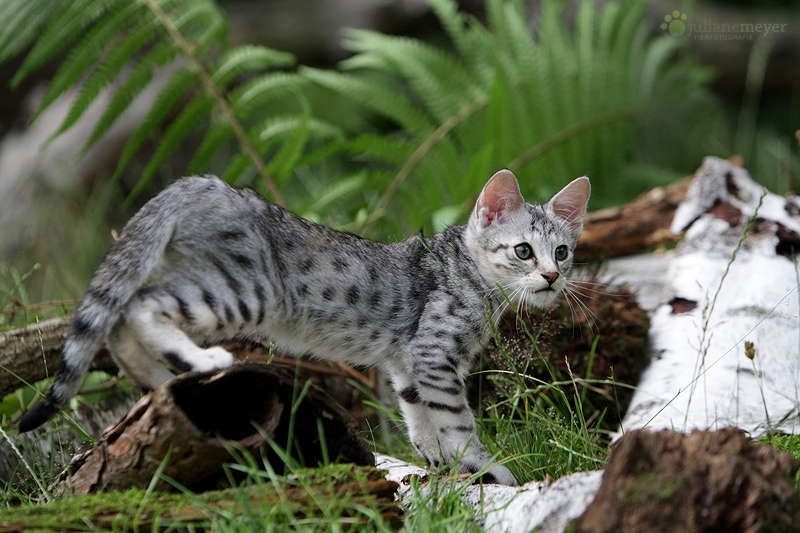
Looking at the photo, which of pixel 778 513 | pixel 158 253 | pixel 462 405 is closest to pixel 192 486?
pixel 158 253

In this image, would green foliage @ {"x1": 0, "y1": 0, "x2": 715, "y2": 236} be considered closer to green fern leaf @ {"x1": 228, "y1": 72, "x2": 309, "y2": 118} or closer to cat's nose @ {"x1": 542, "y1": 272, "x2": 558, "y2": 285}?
green fern leaf @ {"x1": 228, "y1": 72, "x2": 309, "y2": 118}

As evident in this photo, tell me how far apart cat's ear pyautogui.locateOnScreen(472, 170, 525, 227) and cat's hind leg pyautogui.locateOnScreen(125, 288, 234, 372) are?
1.23 metres

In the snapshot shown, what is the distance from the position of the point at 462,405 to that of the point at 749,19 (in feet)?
22.6

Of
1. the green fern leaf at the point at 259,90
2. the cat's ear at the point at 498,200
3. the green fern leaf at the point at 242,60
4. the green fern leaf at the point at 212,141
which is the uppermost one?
the green fern leaf at the point at 242,60

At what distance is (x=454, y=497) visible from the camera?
2.00m

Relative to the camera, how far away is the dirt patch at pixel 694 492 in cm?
152

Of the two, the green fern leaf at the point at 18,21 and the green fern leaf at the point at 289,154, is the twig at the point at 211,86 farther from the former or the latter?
the green fern leaf at the point at 18,21

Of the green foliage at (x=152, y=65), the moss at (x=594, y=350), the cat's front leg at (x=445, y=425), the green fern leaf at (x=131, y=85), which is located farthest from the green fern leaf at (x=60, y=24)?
the moss at (x=594, y=350)

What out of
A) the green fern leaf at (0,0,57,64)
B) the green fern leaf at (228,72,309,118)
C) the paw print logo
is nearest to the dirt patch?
the green fern leaf at (228,72,309,118)

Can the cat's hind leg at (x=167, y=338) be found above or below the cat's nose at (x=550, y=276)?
above

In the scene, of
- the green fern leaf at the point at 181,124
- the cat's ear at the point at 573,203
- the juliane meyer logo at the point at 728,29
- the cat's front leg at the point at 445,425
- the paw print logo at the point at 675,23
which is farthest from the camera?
the juliane meyer logo at the point at 728,29

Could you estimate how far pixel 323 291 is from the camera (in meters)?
2.54

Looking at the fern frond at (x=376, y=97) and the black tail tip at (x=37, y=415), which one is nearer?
the black tail tip at (x=37, y=415)

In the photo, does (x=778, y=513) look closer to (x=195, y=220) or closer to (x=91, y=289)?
(x=195, y=220)
